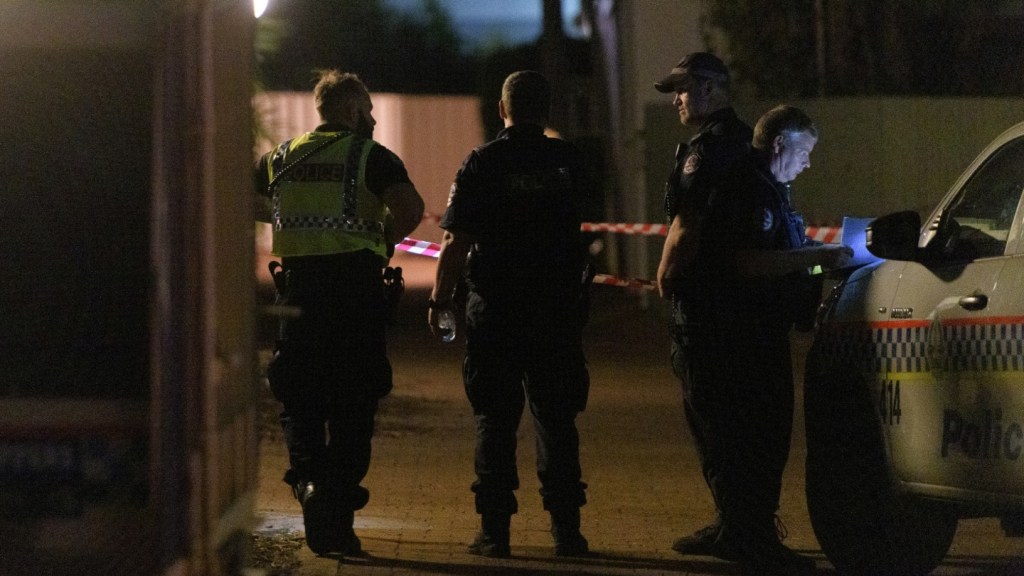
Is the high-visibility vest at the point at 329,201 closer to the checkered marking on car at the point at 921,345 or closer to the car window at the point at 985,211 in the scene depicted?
the checkered marking on car at the point at 921,345

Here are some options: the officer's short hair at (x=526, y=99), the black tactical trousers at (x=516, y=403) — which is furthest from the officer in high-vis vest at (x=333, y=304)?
the officer's short hair at (x=526, y=99)

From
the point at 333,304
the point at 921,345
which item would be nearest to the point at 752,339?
the point at 921,345

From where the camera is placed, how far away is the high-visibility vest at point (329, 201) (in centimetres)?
642

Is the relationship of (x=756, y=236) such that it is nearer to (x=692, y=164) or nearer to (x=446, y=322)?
(x=692, y=164)

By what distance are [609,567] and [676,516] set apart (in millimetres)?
1364

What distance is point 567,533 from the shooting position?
6.57 m

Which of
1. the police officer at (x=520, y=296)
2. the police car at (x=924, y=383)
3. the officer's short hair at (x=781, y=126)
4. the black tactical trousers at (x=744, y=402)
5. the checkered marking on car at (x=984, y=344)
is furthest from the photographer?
the police officer at (x=520, y=296)

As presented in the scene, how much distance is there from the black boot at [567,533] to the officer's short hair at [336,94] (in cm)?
174

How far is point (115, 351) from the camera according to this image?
3.80 m

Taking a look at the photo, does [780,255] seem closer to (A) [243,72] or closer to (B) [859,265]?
(B) [859,265]

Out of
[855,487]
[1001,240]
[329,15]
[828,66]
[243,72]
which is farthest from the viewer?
[329,15]

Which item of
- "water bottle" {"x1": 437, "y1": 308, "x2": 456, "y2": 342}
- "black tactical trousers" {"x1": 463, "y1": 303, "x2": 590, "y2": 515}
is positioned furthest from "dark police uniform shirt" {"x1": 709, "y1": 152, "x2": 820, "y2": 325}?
"water bottle" {"x1": 437, "y1": 308, "x2": 456, "y2": 342}

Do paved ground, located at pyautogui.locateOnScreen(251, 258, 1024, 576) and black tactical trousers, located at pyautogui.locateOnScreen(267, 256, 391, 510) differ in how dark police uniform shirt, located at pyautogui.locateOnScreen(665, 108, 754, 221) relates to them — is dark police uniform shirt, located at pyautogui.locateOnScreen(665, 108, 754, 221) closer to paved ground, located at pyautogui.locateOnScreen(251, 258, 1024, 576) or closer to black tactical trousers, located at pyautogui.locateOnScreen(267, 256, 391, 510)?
black tactical trousers, located at pyautogui.locateOnScreen(267, 256, 391, 510)

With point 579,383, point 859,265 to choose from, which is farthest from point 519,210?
point 859,265
